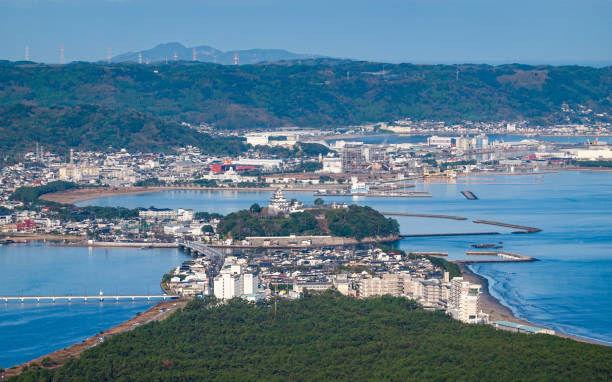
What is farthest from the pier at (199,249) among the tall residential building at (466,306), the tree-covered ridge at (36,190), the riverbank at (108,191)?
the riverbank at (108,191)

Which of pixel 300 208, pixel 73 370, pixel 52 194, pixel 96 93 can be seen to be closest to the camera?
pixel 73 370

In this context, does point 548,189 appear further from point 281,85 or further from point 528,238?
point 281,85

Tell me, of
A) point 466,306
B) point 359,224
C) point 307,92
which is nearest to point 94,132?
point 307,92

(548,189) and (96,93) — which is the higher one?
(96,93)

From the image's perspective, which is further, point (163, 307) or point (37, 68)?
point (37, 68)

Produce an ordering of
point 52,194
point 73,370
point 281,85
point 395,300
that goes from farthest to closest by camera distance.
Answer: point 281,85, point 52,194, point 395,300, point 73,370

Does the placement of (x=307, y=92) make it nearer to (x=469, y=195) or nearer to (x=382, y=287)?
(x=469, y=195)

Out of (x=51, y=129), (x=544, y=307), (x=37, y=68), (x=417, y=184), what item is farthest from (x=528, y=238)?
(x=37, y=68)
